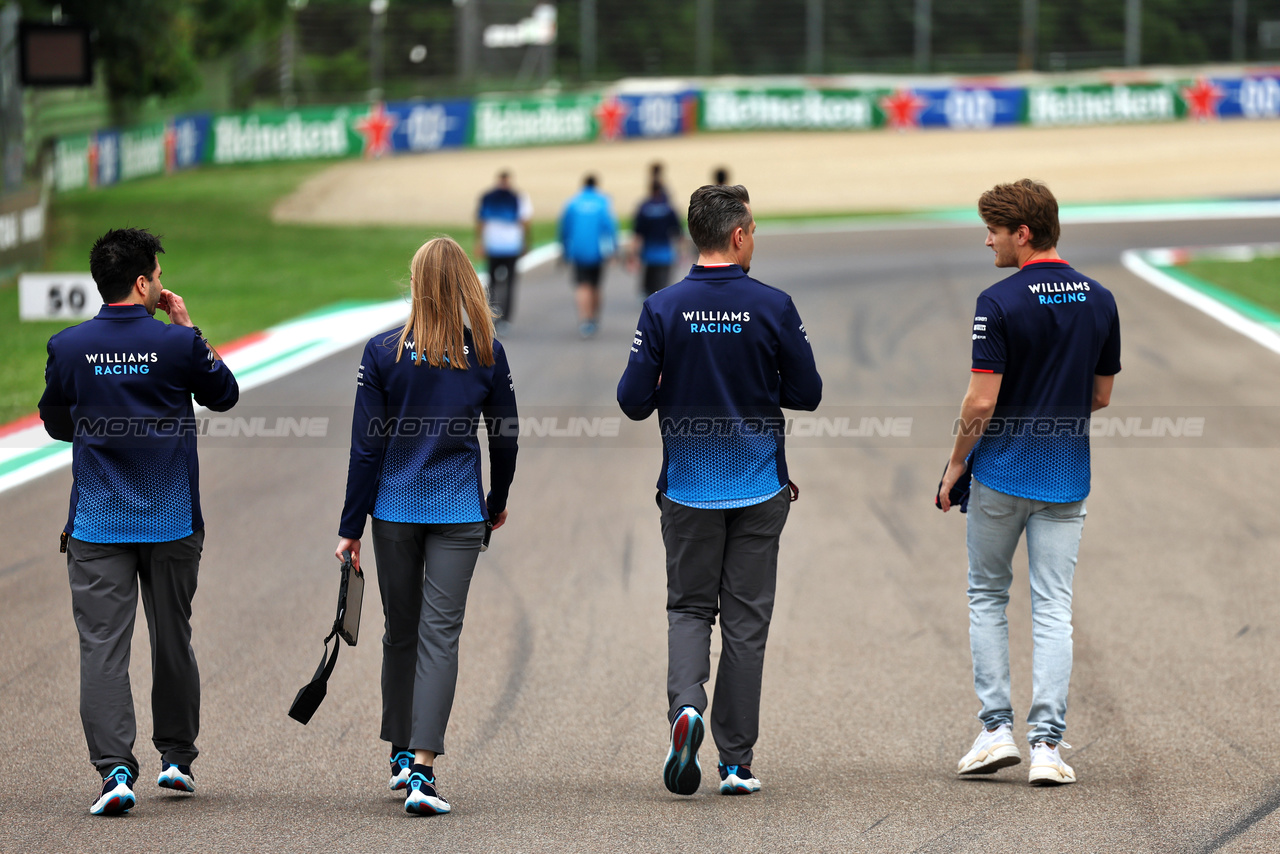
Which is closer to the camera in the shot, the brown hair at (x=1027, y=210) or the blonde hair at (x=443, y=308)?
the blonde hair at (x=443, y=308)

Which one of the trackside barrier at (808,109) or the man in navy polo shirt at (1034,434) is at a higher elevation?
the trackside barrier at (808,109)

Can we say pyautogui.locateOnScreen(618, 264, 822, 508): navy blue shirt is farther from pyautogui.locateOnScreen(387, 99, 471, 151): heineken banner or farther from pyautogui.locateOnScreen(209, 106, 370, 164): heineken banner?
pyautogui.locateOnScreen(387, 99, 471, 151): heineken banner

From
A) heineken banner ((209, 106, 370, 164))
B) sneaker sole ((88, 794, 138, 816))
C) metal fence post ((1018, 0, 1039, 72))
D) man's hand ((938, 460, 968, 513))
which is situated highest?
metal fence post ((1018, 0, 1039, 72))

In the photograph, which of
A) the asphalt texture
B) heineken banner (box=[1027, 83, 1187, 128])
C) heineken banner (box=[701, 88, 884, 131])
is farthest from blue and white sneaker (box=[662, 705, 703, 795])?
heineken banner (box=[1027, 83, 1187, 128])

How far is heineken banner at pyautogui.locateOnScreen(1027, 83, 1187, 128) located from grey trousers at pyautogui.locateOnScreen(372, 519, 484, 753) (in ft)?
138

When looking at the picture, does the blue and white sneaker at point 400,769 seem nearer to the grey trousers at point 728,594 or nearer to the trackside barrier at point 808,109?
the grey trousers at point 728,594

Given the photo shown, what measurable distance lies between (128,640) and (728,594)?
81.7 inches

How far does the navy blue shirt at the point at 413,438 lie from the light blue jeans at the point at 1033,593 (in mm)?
1732

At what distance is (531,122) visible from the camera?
42.8m

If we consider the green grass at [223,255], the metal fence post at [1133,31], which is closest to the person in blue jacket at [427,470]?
the green grass at [223,255]

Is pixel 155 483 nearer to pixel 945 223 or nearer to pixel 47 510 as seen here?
pixel 47 510

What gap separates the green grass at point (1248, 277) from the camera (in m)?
18.0

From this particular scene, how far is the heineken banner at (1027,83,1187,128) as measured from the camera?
43.8 m

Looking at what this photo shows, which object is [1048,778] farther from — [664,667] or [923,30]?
[923,30]
